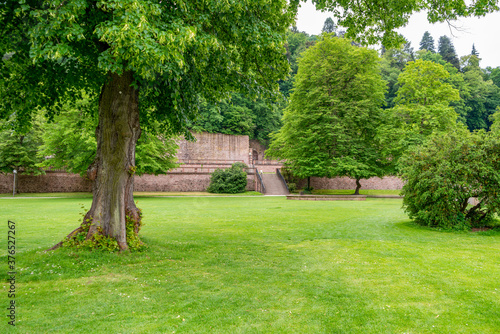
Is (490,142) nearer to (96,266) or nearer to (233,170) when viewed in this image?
(96,266)

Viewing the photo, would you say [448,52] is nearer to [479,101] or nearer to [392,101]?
[479,101]

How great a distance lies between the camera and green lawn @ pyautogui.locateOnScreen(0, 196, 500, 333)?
4.19m

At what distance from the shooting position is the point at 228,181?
126 ft

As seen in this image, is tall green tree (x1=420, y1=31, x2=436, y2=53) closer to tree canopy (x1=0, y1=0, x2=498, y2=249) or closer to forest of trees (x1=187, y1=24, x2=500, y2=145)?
forest of trees (x1=187, y1=24, x2=500, y2=145)

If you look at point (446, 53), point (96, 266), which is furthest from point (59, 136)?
point (446, 53)

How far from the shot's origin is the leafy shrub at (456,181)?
11742 millimetres

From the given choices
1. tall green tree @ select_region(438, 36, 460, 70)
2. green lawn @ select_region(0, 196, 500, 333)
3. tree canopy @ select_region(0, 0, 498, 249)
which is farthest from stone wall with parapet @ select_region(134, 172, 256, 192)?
tall green tree @ select_region(438, 36, 460, 70)

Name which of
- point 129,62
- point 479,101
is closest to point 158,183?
point 129,62

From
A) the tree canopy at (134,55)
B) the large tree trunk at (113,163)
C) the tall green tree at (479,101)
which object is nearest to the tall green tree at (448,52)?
the tall green tree at (479,101)

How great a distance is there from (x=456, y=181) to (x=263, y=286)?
940cm

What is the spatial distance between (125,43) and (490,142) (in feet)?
40.1

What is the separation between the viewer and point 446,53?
73625 mm

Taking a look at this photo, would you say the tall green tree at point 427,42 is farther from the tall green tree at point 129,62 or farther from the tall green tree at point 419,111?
the tall green tree at point 129,62

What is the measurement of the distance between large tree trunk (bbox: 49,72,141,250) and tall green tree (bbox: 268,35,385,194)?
24.0m
